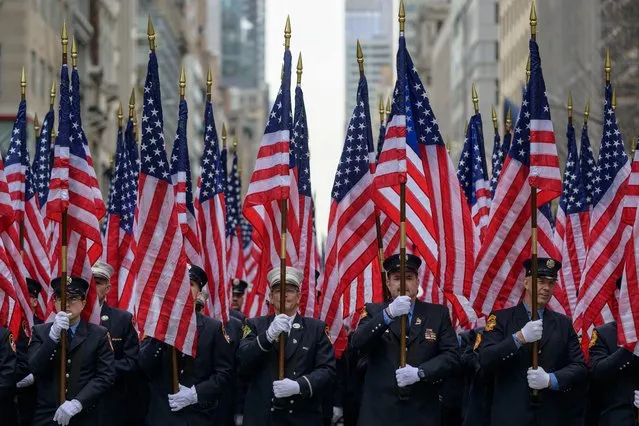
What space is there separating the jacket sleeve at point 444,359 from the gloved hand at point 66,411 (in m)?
2.70

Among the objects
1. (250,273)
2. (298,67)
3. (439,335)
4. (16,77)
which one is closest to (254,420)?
(439,335)

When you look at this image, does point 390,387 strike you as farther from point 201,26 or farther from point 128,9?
point 201,26

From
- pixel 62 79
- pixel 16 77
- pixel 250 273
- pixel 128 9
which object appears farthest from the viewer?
pixel 128 9

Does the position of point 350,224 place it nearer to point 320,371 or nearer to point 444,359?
point 320,371

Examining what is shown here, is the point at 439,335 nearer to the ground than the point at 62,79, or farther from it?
nearer to the ground

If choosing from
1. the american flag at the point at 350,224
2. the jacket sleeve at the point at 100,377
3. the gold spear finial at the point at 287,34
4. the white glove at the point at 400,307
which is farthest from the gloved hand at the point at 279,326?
the gold spear finial at the point at 287,34

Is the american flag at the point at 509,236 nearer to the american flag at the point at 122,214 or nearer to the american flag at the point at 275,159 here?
the american flag at the point at 275,159

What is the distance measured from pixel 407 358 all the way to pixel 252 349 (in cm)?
126

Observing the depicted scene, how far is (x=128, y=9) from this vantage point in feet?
287

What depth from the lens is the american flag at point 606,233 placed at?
17625 mm

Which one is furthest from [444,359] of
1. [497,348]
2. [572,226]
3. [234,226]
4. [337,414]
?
[234,226]

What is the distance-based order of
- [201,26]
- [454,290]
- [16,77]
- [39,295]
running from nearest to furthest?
[454,290] < [39,295] < [16,77] < [201,26]

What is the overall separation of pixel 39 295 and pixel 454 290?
15.0 ft

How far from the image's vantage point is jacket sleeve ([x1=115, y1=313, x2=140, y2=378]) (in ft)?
54.5
